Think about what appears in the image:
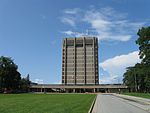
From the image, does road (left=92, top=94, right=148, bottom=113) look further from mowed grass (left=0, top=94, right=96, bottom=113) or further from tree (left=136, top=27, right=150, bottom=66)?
tree (left=136, top=27, right=150, bottom=66)

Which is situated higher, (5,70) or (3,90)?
(5,70)

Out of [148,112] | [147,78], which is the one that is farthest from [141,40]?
[148,112]

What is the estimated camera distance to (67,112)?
81.1 ft

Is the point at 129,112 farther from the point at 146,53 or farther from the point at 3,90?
the point at 3,90

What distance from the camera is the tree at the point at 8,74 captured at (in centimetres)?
13750

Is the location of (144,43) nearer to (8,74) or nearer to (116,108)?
(116,108)

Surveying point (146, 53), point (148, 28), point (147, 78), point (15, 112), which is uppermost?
point (148, 28)

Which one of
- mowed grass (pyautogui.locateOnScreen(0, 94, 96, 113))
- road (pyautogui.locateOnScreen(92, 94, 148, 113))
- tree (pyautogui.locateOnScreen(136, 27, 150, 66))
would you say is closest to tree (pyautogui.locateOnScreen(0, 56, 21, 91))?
tree (pyautogui.locateOnScreen(136, 27, 150, 66))

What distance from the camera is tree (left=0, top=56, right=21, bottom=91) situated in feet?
451

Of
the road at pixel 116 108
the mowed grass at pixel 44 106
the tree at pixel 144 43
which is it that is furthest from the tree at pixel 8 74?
the road at pixel 116 108

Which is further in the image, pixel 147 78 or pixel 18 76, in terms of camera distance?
pixel 18 76

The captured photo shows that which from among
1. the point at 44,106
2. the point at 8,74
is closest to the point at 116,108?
the point at 44,106

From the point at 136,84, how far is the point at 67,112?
122182mm

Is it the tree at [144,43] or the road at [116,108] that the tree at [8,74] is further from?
the road at [116,108]
